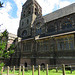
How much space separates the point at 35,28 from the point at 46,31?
15.7 feet

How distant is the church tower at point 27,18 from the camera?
27.1 m

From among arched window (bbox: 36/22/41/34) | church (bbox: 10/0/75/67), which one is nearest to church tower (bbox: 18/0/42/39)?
church (bbox: 10/0/75/67)

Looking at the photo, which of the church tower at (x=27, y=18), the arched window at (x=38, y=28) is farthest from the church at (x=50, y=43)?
the church tower at (x=27, y=18)

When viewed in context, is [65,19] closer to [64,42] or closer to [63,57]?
[64,42]

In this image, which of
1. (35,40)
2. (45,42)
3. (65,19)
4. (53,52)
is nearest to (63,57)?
(53,52)

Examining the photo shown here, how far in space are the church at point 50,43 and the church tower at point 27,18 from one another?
15.6 inches

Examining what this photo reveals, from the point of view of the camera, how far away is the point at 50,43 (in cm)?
1661

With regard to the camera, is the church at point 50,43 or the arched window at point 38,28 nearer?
the church at point 50,43

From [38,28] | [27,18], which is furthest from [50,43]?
[27,18]

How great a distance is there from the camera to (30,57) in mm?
19453

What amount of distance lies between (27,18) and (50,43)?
1814 centimetres

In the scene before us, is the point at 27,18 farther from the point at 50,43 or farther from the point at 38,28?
the point at 50,43

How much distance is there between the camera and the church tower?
27084 millimetres

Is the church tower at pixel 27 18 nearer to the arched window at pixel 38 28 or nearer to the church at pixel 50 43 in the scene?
the church at pixel 50 43
